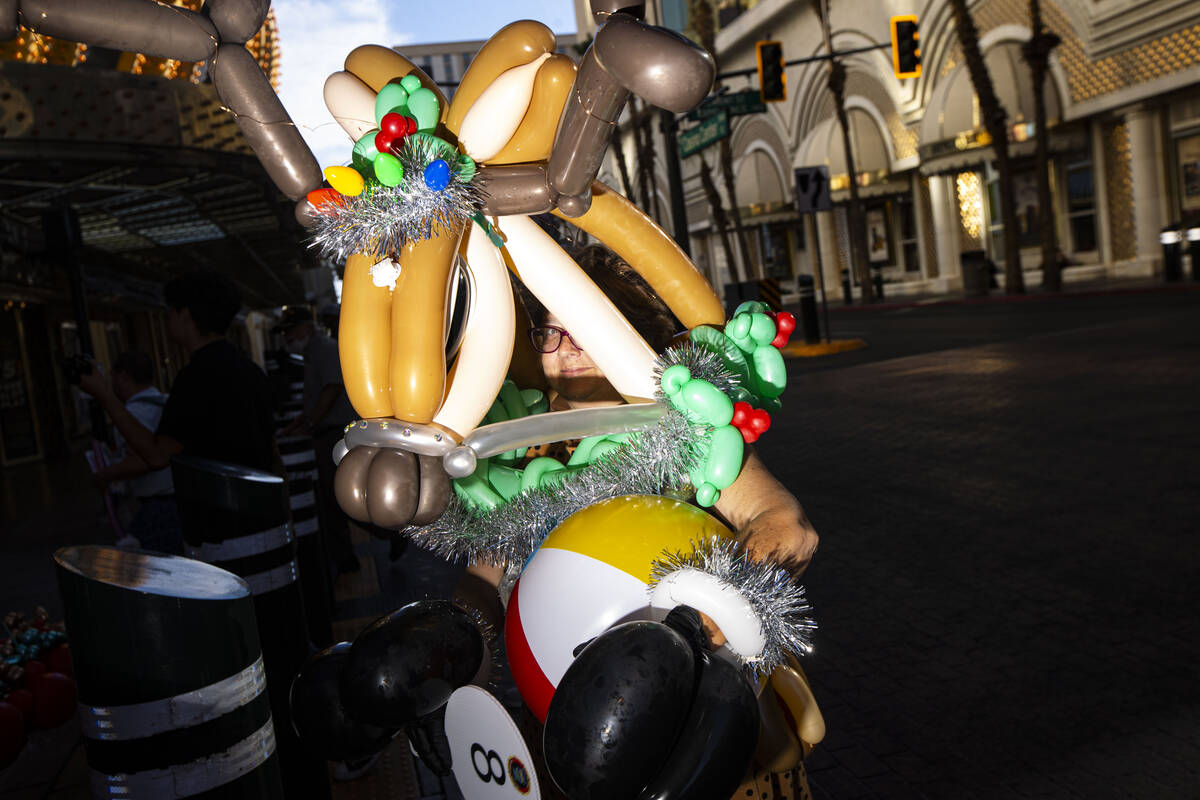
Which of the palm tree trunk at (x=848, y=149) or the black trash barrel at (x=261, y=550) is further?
the palm tree trunk at (x=848, y=149)

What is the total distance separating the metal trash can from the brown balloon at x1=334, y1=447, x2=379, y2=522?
78.3ft

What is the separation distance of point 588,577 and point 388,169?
0.73m

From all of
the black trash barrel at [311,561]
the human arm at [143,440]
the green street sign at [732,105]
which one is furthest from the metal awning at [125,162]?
the green street sign at [732,105]

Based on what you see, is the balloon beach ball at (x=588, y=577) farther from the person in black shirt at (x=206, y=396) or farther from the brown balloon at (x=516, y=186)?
the person in black shirt at (x=206, y=396)

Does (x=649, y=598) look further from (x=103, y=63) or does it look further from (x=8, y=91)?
(x=103, y=63)

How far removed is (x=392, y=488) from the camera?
1.46 m

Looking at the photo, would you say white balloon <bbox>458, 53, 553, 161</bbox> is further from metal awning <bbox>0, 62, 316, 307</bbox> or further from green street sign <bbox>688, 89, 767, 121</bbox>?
green street sign <bbox>688, 89, 767, 121</bbox>

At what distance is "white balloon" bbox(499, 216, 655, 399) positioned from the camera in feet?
5.54

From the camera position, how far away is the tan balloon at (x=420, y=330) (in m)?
1.51

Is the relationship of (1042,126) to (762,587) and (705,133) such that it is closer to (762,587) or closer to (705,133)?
(705,133)

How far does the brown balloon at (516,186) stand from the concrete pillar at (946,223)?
27517 millimetres

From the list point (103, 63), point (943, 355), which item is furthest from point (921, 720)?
point (103, 63)

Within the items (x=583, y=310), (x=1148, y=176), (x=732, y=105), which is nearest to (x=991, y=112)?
(x=1148, y=176)

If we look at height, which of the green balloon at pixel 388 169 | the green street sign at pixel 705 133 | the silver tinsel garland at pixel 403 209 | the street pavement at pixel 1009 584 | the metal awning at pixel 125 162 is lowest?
the street pavement at pixel 1009 584
